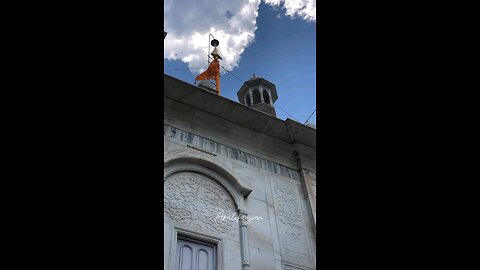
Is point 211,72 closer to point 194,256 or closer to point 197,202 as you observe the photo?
point 197,202

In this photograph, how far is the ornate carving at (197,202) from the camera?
248 inches

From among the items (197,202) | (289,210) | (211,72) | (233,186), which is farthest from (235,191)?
(211,72)

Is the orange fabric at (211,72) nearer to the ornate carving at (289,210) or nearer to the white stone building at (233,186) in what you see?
the white stone building at (233,186)

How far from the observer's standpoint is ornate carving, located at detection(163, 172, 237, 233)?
6289 millimetres

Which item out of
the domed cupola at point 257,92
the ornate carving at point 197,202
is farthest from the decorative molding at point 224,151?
the domed cupola at point 257,92

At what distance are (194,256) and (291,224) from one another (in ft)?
5.71

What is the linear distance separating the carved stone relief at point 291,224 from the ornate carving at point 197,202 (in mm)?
789

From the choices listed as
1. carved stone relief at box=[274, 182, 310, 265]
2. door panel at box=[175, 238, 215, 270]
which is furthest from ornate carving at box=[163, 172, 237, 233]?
carved stone relief at box=[274, 182, 310, 265]

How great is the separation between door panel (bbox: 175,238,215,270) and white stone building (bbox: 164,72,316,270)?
13 millimetres
